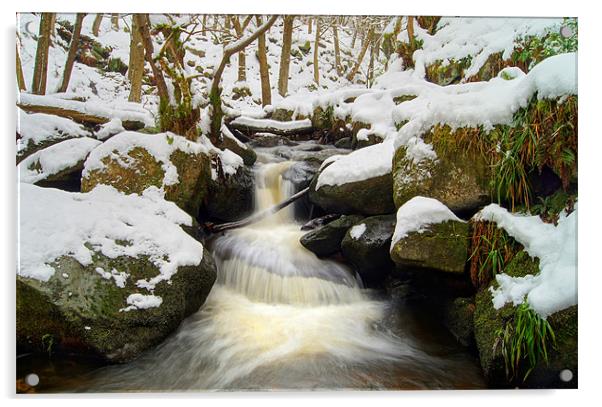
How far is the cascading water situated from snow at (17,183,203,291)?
0.41 m

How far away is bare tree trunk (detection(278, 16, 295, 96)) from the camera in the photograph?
2.25 metres

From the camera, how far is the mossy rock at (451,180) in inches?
77.2

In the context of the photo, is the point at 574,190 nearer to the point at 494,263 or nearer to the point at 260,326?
the point at 494,263

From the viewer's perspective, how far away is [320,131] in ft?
12.6

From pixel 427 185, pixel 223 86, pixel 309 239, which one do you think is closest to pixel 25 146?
pixel 223 86

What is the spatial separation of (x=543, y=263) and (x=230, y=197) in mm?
2220

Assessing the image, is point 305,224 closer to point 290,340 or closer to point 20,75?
point 290,340

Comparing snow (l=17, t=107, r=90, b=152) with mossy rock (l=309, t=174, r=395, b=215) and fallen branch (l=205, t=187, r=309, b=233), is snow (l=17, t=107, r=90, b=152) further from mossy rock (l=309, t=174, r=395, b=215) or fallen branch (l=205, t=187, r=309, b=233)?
mossy rock (l=309, t=174, r=395, b=215)

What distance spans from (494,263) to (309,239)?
4.05ft

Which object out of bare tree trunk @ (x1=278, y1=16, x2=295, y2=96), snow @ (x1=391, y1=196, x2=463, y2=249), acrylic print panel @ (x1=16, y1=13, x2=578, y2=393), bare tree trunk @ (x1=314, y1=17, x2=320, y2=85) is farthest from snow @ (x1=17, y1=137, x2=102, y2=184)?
snow @ (x1=391, y1=196, x2=463, y2=249)

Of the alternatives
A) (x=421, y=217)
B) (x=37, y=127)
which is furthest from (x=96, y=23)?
(x=421, y=217)

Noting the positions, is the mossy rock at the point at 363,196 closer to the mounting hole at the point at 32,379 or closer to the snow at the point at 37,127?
the snow at the point at 37,127

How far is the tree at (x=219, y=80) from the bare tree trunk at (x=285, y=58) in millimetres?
139

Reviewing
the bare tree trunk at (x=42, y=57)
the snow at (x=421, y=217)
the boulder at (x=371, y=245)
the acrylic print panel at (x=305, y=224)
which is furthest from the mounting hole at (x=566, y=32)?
the bare tree trunk at (x=42, y=57)
